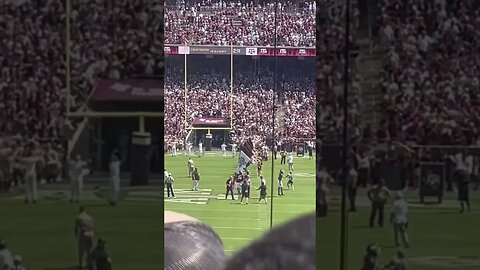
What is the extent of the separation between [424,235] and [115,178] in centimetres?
162

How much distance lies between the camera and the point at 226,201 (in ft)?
25.2

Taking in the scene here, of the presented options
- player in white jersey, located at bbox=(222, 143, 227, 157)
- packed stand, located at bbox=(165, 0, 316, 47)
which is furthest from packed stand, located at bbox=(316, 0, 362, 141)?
player in white jersey, located at bbox=(222, 143, 227, 157)

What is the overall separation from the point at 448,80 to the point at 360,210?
81cm

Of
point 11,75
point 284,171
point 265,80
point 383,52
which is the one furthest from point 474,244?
point 284,171

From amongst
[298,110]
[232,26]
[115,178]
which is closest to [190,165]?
[298,110]

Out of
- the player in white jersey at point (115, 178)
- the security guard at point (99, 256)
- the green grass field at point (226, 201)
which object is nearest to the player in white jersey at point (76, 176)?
the player in white jersey at point (115, 178)

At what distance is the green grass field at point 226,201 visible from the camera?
6.39 metres

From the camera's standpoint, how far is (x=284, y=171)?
7.57m

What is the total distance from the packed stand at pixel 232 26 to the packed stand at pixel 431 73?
8.40 ft

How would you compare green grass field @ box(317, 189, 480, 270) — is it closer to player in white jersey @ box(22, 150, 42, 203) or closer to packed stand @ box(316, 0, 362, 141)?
packed stand @ box(316, 0, 362, 141)

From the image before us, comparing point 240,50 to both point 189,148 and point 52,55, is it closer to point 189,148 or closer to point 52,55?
point 189,148

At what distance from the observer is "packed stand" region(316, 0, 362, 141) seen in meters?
3.14

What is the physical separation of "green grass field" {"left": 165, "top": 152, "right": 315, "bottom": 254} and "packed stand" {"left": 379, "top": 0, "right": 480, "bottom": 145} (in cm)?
307

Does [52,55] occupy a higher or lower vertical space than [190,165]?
higher
